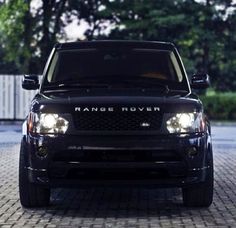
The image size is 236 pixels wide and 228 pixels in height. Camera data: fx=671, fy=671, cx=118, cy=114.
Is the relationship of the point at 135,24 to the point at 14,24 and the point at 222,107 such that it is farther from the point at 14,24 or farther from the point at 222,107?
the point at 222,107

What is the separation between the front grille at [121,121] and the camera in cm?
682

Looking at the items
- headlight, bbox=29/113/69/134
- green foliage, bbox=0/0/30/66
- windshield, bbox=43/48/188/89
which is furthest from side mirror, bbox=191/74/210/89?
green foliage, bbox=0/0/30/66

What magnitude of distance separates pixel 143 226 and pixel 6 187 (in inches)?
131

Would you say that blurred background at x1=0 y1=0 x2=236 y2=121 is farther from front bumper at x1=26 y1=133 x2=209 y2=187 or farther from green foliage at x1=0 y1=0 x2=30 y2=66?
front bumper at x1=26 y1=133 x2=209 y2=187

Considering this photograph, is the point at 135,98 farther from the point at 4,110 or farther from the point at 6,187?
the point at 4,110

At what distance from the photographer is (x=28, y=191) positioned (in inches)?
288

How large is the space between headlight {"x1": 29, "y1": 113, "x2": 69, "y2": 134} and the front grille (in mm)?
158

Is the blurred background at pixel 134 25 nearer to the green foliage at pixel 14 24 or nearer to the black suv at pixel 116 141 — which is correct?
the green foliage at pixel 14 24

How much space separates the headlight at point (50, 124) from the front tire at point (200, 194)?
1.53 metres

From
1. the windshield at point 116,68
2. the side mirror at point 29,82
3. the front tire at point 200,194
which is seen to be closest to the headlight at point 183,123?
the front tire at point 200,194

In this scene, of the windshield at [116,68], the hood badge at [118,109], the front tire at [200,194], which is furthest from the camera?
the windshield at [116,68]

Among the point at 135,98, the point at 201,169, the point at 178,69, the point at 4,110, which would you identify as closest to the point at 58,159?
the point at 135,98

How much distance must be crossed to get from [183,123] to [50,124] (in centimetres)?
136

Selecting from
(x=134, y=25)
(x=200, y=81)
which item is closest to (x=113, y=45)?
(x=200, y=81)
